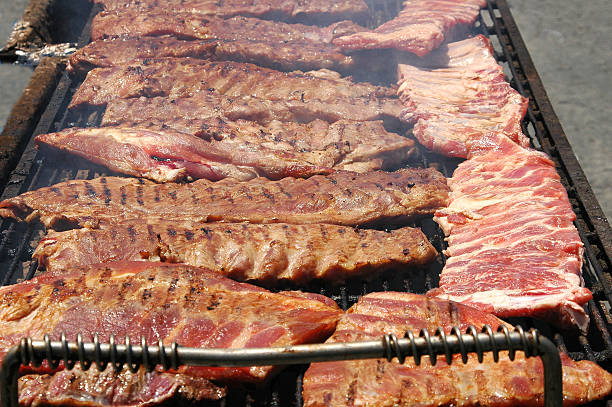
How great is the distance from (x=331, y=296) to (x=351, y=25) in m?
4.04

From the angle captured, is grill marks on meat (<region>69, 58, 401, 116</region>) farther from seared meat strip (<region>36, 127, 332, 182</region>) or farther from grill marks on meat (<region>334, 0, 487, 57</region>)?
seared meat strip (<region>36, 127, 332, 182</region>)

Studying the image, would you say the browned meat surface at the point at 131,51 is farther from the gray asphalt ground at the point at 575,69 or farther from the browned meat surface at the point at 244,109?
the gray asphalt ground at the point at 575,69

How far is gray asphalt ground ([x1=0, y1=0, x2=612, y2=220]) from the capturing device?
26.2 feet

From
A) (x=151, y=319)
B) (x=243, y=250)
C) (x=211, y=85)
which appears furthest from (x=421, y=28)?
(x=151, y=319)

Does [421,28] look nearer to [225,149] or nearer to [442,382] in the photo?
[225,149]

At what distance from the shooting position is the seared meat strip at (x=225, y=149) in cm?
469

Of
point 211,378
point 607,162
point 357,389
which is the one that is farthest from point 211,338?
point 607,162

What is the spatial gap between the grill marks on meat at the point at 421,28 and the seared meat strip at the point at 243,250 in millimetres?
2882

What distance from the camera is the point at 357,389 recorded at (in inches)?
114

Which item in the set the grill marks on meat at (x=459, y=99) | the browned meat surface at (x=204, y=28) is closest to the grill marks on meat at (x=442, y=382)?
the grill marks on meat at (x=459, y=99)

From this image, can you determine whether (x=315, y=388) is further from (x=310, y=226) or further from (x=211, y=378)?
(x=310, y=226)

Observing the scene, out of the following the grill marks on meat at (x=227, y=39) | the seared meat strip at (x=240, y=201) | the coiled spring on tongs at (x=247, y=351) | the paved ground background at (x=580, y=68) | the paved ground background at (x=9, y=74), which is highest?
the coiled spring on tongs at (x=247, y=351)

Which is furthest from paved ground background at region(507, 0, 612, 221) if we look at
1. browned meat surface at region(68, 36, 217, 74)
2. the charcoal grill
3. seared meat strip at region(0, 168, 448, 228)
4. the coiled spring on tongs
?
the coiled spring on tongs

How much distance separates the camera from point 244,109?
5.29m
